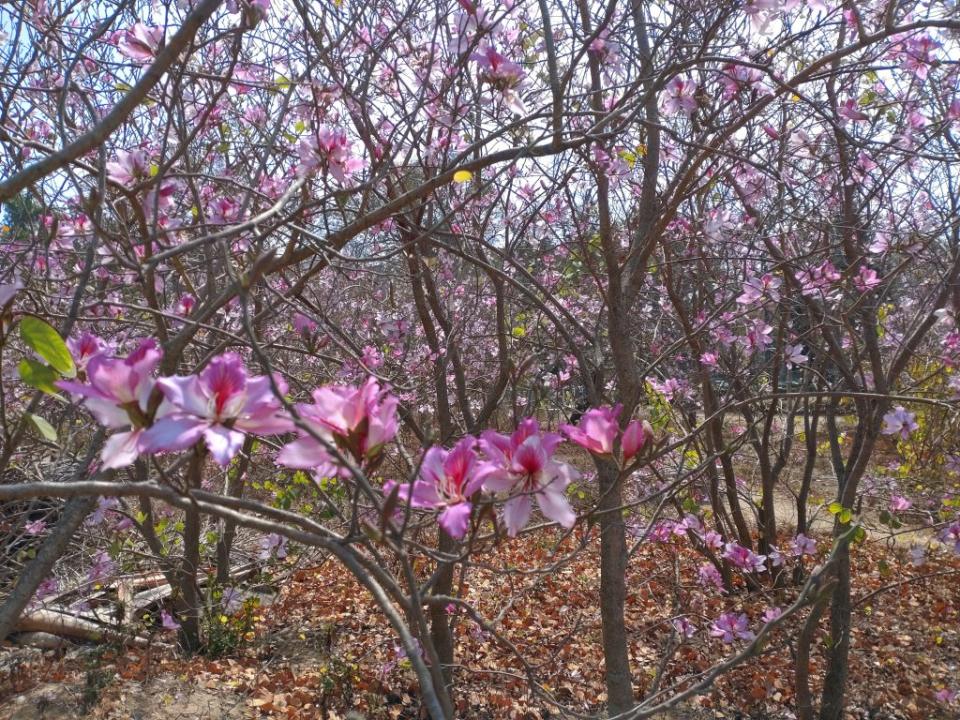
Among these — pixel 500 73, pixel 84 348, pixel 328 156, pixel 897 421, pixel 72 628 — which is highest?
pixel 500 73

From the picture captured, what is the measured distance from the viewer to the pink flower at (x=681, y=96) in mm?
2906

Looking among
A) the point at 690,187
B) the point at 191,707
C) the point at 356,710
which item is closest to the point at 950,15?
the point at 690,187

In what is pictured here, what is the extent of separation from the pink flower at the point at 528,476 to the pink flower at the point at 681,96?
2257 mm

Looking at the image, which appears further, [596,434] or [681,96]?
[681,96]

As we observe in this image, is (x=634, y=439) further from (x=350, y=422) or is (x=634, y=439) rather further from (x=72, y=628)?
(x=72, y=628)

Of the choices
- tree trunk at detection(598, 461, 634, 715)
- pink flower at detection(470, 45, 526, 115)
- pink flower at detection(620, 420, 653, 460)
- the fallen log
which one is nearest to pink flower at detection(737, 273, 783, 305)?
tree trunk at detection(598, 461, 634, 715)

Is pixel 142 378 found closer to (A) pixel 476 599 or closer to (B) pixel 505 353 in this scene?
(B) pixel 505 353

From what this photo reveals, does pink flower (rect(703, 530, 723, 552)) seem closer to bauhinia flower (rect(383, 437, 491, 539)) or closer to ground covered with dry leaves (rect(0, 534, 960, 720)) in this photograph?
ground covered with dry leaves (rect(0, 534, 960, 720))

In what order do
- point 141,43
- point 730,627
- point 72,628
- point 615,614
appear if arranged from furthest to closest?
point 72,628
point 730,627
point 615,614
point 141,43

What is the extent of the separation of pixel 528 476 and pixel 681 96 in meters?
2.32

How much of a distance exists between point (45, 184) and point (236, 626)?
2843mm

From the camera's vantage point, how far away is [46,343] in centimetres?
97

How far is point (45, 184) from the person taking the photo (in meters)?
2.85

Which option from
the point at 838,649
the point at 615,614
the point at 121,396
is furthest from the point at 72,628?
the point at 121,396
